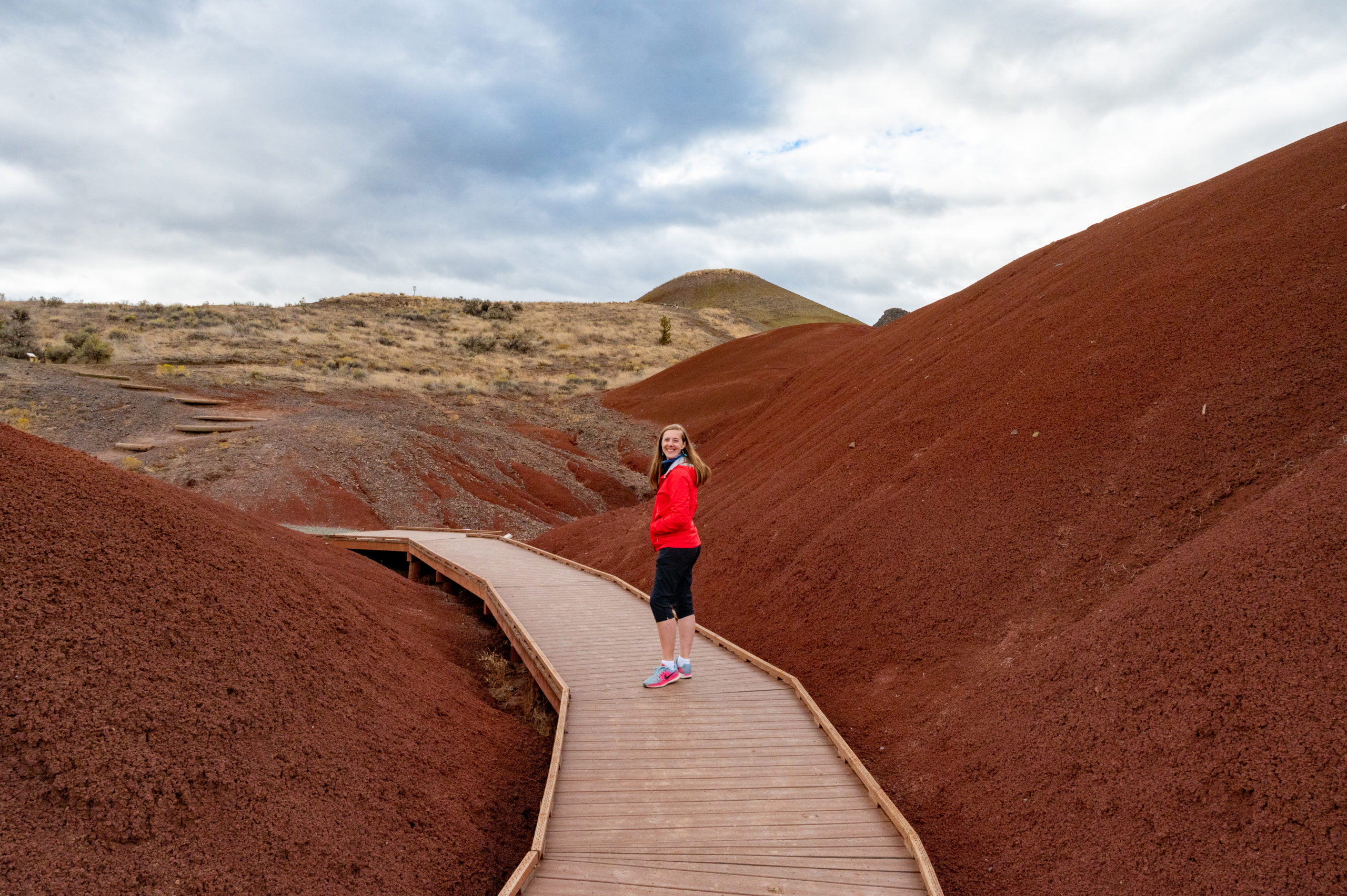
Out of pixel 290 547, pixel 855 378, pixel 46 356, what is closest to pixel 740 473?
pixel 855 378

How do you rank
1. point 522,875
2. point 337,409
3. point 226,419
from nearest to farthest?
point 522,875 < point 226,419 < point 337,409

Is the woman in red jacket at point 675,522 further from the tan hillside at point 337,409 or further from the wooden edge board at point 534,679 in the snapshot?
the tan hillside at point 337,409

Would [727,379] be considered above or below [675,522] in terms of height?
above

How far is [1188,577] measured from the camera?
472 cm

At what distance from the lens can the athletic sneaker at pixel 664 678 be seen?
6.27 meters

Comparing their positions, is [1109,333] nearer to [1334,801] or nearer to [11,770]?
[1334,801]

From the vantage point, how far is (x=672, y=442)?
5.75 metres

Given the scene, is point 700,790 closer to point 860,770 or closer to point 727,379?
point 860,770

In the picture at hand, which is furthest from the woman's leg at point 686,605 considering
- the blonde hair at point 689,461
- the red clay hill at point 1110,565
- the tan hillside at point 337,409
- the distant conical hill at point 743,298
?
the distant conical hill at point 743,298

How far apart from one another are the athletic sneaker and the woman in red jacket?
16.1 inches

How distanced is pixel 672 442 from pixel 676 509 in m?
0.52

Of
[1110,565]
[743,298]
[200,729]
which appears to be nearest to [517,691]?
[200,729]

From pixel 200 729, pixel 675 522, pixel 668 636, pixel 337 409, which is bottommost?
pixel 668 636

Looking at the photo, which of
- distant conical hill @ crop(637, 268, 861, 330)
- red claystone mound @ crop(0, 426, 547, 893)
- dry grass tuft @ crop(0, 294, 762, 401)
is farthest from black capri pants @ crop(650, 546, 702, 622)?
distant conical hill @ crop(637, 268, 861, 330)
